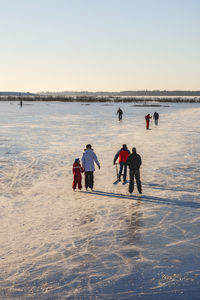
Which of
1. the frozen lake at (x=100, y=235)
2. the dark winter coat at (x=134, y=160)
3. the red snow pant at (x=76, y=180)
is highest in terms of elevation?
the dark winter coat at (x=134, y=160)

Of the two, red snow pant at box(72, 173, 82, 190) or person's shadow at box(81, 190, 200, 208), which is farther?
red snow pant at box(72, 173, 82, 190)

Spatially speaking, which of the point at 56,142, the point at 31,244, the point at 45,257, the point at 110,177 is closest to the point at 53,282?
the point at 45,257

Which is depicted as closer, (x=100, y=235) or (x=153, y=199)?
(x=100, y=235)

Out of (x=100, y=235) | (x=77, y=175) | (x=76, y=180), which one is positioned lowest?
(x=100, y=235)

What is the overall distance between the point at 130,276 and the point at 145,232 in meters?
1.57

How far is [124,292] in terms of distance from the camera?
13.7ft

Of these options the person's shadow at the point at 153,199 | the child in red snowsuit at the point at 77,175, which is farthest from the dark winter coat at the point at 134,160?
the child in red snowsuit at the point at 77,175

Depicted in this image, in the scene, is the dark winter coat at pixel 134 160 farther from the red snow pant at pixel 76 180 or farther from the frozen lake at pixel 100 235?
the red snow pant at pixel 76 180

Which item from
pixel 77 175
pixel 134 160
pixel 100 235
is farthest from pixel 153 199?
pixel 100 235

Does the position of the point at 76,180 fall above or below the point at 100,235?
above

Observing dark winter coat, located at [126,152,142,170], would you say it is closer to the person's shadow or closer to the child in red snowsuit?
the person's shadow

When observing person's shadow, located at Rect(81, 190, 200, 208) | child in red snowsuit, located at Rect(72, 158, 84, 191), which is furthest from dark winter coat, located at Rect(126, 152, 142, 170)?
child in red snowsuit, located at Rect(72, 158, 84, 191)

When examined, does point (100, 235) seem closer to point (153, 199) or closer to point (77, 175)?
point (153, 199)

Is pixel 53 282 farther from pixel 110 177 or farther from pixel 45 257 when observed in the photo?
pixel 110 177
